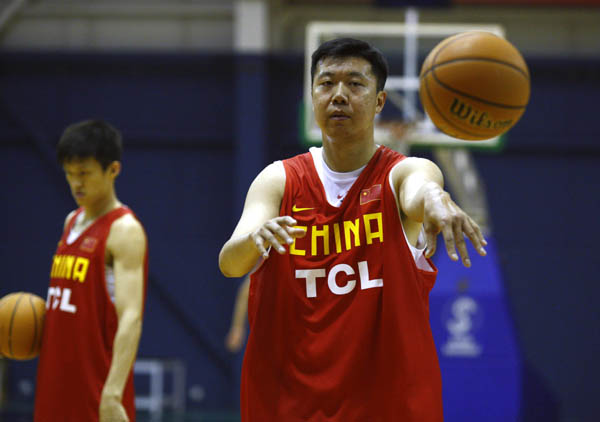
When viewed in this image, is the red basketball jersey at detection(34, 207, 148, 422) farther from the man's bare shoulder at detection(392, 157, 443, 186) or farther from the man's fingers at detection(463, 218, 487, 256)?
the man's fingers at detection(463, 218, 487, 256)

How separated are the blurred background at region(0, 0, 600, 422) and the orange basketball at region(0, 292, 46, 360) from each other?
8.20m

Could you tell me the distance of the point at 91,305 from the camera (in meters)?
3.59

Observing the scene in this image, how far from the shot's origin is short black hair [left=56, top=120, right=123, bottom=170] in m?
3.71

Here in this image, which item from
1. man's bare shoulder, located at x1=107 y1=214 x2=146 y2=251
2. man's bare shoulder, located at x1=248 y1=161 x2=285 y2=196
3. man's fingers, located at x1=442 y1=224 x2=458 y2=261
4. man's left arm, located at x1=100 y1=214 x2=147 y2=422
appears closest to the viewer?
man's fingers, located at x1=442 y1=224 x2=458 y2=261

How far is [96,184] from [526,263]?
9.38m

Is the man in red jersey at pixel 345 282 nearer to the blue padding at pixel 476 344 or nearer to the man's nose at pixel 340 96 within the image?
the man's nose at pixel 340 96

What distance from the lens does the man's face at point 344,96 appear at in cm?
261

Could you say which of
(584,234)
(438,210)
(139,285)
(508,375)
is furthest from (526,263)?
(438,210)

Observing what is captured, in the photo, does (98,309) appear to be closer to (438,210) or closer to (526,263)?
(438,210)

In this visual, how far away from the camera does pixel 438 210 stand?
2.13 metres

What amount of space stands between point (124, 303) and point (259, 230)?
153 cm

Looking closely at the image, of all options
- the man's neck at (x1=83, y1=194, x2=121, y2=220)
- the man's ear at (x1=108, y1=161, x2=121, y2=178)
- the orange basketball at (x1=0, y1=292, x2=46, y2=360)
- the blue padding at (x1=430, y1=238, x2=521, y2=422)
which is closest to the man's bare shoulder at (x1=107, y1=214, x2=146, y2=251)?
the man's neck at (x1=83, y1=194, x2=121, y2=220)

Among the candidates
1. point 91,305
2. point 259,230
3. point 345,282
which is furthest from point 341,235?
point 91,305

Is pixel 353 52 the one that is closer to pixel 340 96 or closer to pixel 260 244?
pixel 340 96
